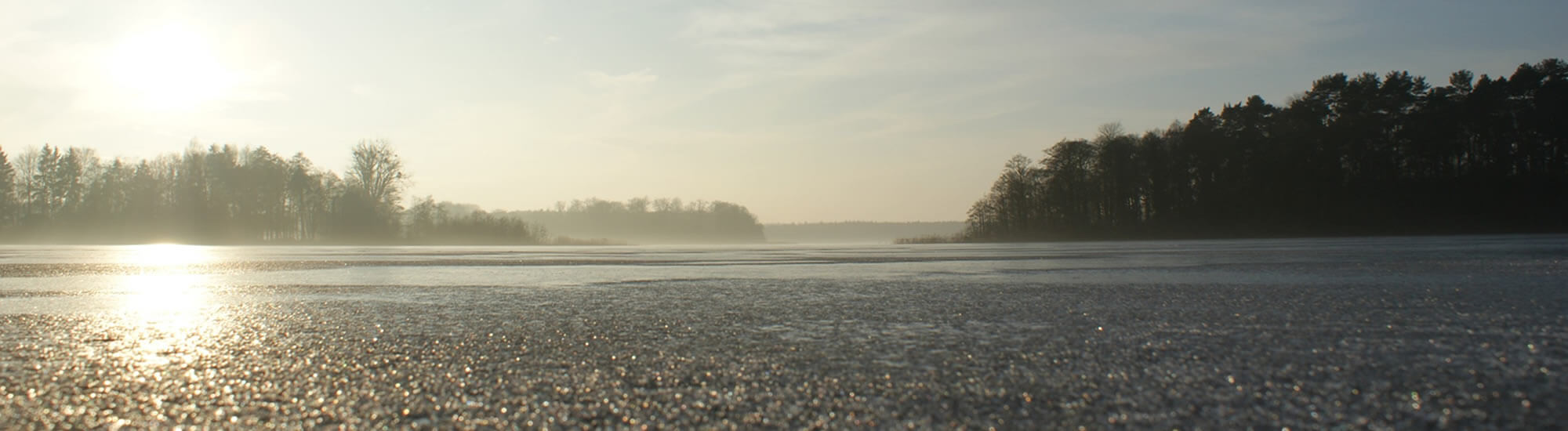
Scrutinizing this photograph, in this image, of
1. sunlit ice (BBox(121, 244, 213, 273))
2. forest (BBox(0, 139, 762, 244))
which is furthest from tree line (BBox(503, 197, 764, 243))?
sunlit ice (BBox(121, 244, 213, 273))

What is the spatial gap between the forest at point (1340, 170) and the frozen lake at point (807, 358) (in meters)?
48.4

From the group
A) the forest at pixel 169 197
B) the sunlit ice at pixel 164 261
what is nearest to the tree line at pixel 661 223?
the forest at pixel 169 197

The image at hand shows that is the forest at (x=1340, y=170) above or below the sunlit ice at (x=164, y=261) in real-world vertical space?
above

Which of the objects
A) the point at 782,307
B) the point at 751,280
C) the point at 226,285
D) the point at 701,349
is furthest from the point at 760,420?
the point at 226,285

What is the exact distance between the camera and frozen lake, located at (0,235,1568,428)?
1.47 m

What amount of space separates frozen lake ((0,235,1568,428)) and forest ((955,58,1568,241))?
1905 inches

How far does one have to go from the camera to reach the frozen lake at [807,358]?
147cm

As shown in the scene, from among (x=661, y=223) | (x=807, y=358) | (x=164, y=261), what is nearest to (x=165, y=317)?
(x=807, y=358)

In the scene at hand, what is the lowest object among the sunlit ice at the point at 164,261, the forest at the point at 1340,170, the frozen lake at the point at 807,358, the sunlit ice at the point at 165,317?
the frozen lake at the point at 807,358

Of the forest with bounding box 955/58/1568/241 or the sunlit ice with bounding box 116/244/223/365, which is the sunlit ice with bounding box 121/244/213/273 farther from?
the forest with bounding box 955/58/1568/241

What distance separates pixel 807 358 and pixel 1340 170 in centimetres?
6171

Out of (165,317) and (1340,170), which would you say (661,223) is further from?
(165,317)

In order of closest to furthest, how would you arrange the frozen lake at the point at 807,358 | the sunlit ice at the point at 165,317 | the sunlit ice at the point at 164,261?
the frozen lake at the point at 807,358 < the sunlit ice at the point at 165,317 < the sunlit ice at the point at 164,261

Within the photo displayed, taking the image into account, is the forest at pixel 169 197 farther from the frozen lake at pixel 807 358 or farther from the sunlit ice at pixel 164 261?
the frozen lake at pixel 807 358
